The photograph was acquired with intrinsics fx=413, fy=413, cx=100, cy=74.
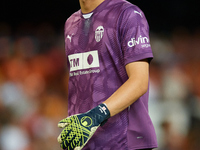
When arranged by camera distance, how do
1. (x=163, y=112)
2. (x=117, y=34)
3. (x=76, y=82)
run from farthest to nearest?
1. (x=163, y=112)
2. (x=76, y=82)
3. (x=117, y=34)

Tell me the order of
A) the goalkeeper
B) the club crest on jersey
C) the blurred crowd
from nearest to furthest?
1. the goalkeeper
2. the club crest on jersey
3. the blurred crowd

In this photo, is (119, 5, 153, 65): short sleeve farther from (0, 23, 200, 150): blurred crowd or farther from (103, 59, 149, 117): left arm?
(0, 23, 200, 150): blurred crowd

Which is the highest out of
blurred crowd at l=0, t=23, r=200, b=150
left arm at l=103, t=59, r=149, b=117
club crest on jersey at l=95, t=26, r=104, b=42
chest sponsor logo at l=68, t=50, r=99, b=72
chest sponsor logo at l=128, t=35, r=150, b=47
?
club crest on jersey at l=95, t=26, r=104, b=42

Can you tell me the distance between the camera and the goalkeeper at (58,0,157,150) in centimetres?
150

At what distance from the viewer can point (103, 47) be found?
1.66m

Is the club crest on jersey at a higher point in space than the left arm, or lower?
higher

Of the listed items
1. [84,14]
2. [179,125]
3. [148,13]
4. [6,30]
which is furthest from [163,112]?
[84,14]

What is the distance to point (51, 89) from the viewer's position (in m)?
5.66

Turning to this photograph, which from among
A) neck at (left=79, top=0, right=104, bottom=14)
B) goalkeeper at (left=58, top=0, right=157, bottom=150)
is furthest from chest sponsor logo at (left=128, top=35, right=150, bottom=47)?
neck at (left=79, top=0, right=104, bottom=14)

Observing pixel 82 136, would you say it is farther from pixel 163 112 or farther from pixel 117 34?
pixel 163 112

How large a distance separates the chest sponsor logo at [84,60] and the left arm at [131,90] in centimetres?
19

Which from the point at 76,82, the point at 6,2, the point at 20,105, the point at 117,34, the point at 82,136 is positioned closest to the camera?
the point at 82,136

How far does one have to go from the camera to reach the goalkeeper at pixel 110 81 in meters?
1.50

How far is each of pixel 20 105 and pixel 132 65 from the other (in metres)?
3.97
